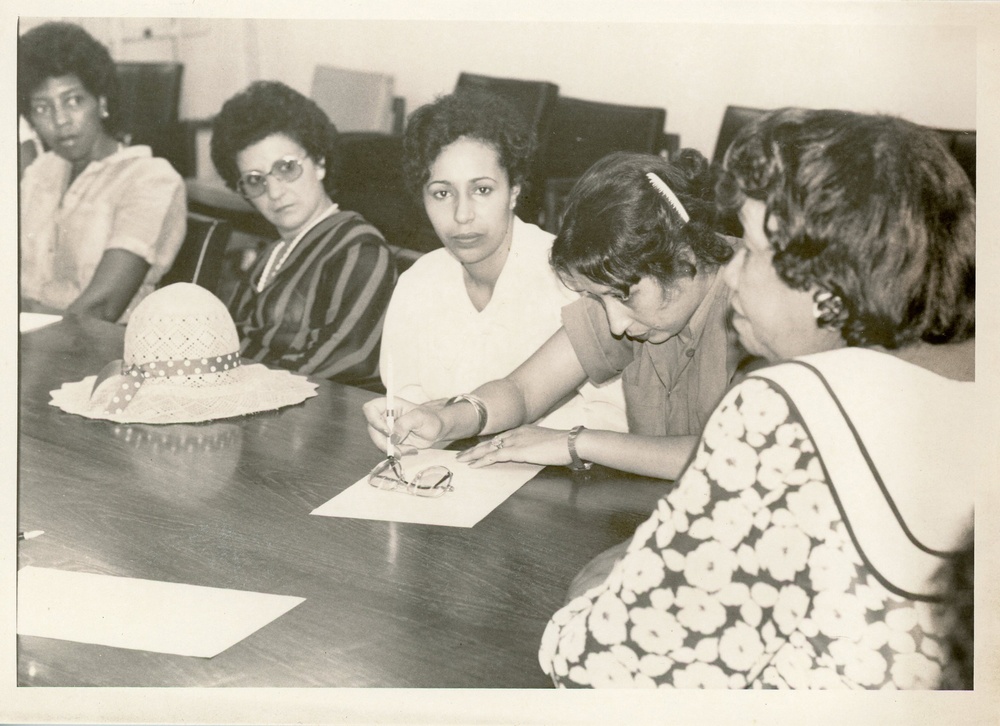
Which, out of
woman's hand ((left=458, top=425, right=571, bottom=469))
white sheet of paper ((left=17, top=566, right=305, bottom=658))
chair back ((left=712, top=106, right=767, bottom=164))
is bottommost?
white sheet of paper ((left=17, top=566, right=305, bottom=658))

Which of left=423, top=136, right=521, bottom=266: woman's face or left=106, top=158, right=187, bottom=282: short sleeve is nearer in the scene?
left=423, top=136, right=521, bottom=266: woman's face

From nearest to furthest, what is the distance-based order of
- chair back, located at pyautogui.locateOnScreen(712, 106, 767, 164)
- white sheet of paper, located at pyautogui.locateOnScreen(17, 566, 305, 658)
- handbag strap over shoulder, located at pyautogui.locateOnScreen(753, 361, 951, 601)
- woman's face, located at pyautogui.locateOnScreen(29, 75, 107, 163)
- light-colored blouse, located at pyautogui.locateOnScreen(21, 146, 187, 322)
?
handbag strap over shoulder, located at pyautogui.locateOnScreen(753, 361, 951, 601), white sheet of paper, located at pyautogui.locateOnScreen(17, 566, 305, 658), chair back, located at pyautogui.locateOnScreen(712, 106, 767, 164), woman's face, located at pyautogui.locateOnScreen(29, 75, 107, 163), light-colored blouse, located at pyautogui.locateOnScreen(21, 146, 187, 322)

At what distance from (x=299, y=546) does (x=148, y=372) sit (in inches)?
25.8

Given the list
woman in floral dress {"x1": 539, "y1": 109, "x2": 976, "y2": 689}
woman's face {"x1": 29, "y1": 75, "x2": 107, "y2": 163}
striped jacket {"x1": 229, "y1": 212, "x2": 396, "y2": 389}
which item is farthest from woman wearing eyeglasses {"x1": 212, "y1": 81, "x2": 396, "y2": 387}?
woman in floral dress {"x1": 539, "y1": 109, "x2": 976, "y2": 689}

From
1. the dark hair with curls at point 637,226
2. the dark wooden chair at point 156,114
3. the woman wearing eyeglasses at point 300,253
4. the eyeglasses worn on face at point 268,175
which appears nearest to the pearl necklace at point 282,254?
the woman wearing eyeglasses at point 300,253

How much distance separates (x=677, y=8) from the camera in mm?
1503

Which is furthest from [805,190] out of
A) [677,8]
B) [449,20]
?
[449,20]

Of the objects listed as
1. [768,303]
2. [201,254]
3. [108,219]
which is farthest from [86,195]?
[768,303]

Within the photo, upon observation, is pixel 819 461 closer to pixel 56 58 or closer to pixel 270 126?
pixel 56 58

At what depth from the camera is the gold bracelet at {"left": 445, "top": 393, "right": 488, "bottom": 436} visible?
176cm

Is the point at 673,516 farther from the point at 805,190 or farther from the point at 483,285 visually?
the point at 483,285

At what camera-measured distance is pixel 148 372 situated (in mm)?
1812

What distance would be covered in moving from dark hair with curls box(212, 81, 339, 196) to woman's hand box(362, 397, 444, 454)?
885 mm

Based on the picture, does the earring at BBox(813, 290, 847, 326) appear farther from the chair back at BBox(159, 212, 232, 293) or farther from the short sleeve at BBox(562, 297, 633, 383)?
the chair back at BBox(159, 212, 232, 293)
